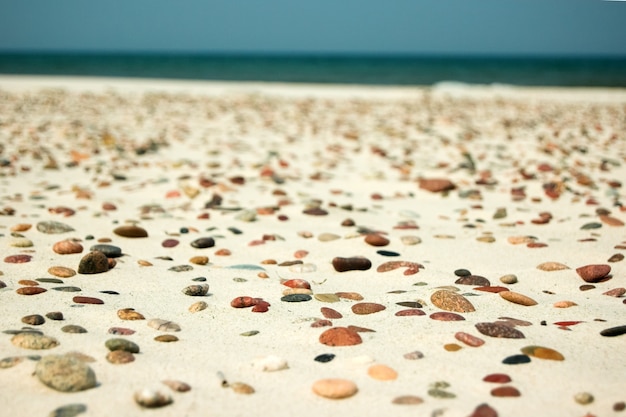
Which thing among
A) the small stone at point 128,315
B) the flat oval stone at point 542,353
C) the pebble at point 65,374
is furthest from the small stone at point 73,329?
the flat oval stone at point 542,353

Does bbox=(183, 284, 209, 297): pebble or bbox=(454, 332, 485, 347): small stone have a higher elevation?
bbox=(454, 332, 485, 347): small stone

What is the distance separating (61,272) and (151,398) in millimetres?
1221

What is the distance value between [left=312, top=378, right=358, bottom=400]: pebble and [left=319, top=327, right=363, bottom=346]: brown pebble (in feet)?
0.89

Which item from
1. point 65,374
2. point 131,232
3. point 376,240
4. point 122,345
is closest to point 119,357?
point 122,345

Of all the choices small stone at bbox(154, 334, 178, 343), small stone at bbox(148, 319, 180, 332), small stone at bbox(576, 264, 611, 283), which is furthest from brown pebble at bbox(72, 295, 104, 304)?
small stone at bbox(576, 264, 611, 283)

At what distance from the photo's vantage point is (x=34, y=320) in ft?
6.70

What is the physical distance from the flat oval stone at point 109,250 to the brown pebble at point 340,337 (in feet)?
4.34

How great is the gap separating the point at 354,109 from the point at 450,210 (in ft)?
25.1

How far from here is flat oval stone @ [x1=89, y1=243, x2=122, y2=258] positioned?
9.35 feet

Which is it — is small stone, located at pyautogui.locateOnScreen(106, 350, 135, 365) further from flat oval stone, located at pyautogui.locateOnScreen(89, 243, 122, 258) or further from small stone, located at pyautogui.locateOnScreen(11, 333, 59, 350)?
flat oval stone, located at pyautogui.locateOnScreen(89, 243, 122, 258)

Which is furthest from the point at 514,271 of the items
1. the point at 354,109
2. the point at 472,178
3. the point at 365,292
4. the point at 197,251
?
the point at 354,109

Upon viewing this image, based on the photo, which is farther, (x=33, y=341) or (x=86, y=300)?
(x=86, y=300)

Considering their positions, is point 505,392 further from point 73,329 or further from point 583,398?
point 73,329

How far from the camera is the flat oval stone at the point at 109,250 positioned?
285cm
